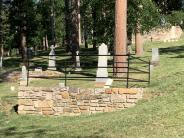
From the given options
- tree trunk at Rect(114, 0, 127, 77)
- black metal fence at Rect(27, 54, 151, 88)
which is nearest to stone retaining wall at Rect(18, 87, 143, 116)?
black metal fence at Rect(27, 54, 151, 88)

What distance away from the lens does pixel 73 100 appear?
17.2 metres

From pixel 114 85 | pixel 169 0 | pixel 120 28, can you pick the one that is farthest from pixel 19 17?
pixel 114 85

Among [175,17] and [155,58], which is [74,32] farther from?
[175,17]

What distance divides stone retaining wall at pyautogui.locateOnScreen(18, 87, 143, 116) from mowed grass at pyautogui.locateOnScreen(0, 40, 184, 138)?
45 cm

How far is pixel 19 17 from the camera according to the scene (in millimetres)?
43469

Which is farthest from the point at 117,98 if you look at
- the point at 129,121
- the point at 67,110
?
the point at 129,121

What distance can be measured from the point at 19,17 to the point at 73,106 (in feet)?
90.2

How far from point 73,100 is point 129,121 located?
3.82m

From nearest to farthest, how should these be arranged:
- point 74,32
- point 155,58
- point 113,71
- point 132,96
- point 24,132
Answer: point 24,132
point 132,96
point 113,71
point 155,58
point 74,32

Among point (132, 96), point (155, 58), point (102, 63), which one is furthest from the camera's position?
point (155, 58)

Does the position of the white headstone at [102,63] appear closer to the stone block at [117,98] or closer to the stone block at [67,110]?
the stone block at [67,110]

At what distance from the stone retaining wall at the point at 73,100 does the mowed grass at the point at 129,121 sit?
45 centimetres

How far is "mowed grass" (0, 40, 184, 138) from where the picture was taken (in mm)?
12727

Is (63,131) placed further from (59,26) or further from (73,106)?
(59,26)
